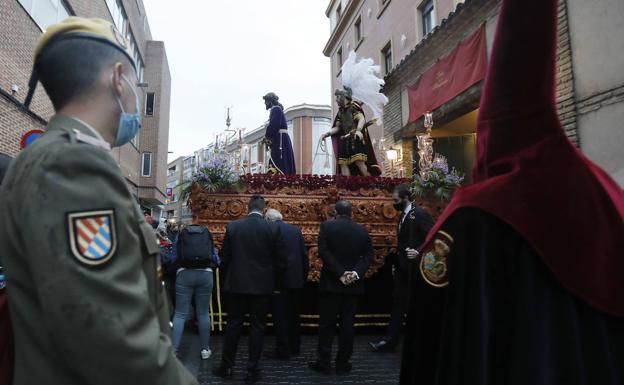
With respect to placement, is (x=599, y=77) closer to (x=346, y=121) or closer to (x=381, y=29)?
(x=346, y=121)

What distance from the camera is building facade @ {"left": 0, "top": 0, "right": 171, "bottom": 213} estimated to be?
10531 mm

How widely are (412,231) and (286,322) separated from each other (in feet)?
7.61

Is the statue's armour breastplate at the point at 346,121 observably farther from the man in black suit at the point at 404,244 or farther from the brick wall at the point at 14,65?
the brick wall at the point at 14,65

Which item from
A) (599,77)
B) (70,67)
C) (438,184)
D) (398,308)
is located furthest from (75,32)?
(599,77)

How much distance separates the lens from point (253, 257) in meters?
5.01

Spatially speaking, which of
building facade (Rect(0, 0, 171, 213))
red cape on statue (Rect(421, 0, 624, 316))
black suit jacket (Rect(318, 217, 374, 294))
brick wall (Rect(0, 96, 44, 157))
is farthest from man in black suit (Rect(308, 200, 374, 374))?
brick wall (Rect(0, 96, 44, 157))

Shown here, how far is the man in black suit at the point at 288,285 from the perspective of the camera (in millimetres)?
5695

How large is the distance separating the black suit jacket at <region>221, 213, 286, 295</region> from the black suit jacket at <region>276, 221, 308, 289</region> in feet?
1.06

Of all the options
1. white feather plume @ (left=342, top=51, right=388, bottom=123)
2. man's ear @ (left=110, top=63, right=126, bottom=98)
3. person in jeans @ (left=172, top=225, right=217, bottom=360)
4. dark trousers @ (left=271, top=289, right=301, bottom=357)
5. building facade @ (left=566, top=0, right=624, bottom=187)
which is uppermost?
white feather plume @ (left=342, top=51, right=388, bottom=123)

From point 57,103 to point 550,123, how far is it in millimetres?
1641

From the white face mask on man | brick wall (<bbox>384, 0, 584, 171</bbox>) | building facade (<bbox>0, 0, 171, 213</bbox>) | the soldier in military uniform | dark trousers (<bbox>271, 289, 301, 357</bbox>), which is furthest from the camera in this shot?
building facade (<bbox>0, 0, 171, 213</bbox>)

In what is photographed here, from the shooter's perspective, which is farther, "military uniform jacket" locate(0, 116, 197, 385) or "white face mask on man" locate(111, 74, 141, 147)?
"white face mask on man" locate(111, 74, 141, 147)

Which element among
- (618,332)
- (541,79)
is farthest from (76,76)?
(618,332)

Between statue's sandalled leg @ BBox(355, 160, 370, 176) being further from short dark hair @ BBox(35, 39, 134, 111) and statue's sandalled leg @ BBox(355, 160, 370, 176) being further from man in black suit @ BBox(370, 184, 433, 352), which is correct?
short dark hair @ BBox(35, 39, 134, 111)
